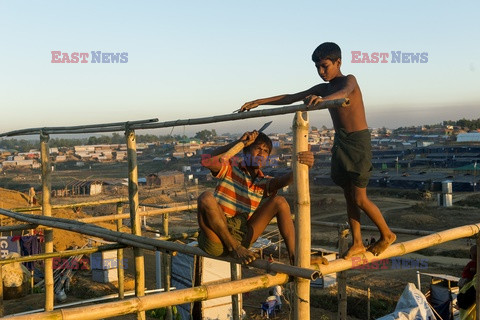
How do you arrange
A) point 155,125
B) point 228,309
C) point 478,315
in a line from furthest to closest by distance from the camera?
point 228,309 < point 478,315 < point 155,125

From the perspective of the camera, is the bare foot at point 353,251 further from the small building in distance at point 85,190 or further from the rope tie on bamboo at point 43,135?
the small building in distance at point 85,190

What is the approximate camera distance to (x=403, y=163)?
58.0m

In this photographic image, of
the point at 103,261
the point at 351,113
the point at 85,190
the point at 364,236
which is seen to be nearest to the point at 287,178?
the point at 351,113

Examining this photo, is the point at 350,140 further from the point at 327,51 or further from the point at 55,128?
the point at 55,128

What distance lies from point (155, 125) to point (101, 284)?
36.4 ft

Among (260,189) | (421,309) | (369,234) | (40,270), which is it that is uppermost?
(260,189)

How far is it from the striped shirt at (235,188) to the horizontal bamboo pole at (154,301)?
2.26 ft

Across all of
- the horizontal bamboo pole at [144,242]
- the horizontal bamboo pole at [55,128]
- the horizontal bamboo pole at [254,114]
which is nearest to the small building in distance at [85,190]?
the horizontal bamboo pole at [55,128]

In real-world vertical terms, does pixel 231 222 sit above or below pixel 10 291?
above

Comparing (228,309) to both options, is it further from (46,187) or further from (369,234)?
(369,234)

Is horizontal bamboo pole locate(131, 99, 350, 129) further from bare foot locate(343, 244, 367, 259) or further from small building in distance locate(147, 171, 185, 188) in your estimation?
small building in distance locate(147, 171, 185, 188)

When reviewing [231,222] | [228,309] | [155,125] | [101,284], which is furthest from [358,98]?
[101,284]

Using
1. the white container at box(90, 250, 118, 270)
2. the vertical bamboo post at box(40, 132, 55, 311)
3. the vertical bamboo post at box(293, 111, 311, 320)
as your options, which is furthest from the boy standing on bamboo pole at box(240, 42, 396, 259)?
the white container at box(90, 250, 118, 270)

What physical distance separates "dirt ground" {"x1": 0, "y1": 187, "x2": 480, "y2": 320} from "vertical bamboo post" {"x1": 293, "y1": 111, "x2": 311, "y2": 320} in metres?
8.21
